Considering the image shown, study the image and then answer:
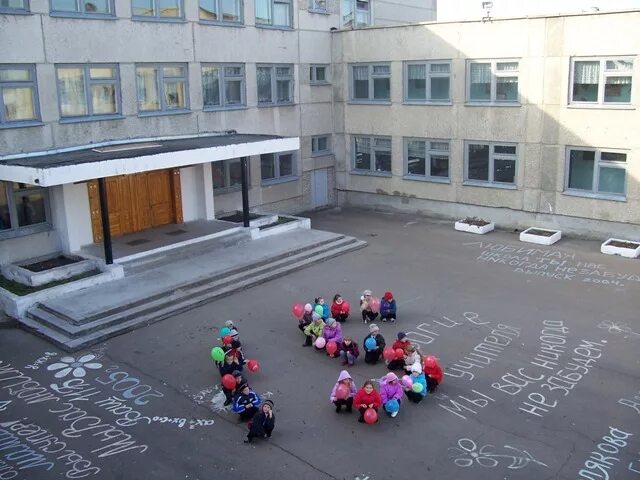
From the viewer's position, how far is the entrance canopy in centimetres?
1521

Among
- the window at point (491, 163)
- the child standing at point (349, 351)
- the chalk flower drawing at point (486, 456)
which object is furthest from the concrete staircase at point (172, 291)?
the chalk flower drawing at point (486, 456)

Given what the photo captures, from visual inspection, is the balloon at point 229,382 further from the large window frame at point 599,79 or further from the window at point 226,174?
the large window frame at point 599,79

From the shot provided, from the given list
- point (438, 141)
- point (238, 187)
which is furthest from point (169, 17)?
point (438, 141)

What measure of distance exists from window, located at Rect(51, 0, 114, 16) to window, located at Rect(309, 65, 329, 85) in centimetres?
910

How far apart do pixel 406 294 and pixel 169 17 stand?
1123 cm

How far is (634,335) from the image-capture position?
13.8 meters

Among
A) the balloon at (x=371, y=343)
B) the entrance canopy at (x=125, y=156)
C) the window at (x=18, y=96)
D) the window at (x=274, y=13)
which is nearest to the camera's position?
the balloon at (x=371, y=343)

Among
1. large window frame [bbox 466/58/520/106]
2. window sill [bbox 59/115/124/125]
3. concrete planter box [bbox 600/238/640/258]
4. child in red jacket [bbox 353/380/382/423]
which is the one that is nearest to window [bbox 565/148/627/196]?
concrete planter box [bbox 600/238/640/258]

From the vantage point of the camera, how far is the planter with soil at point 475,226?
2267 centimetres

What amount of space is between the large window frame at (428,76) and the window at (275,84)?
4.37 meters

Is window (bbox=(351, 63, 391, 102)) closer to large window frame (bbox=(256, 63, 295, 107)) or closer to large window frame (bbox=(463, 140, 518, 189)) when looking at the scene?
large window frame (bbox=(256, 63, 295, 107))

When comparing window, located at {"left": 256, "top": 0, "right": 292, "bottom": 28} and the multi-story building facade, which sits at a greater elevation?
window, located at {"left": 256, "top": 0, "right": 292, "bottom": 28}

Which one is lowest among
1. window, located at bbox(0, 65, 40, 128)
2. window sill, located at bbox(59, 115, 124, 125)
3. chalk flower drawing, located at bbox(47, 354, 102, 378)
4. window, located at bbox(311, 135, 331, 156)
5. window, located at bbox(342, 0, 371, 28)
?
chalk flower drawing, located at bbox(47, 354, 102, 378)

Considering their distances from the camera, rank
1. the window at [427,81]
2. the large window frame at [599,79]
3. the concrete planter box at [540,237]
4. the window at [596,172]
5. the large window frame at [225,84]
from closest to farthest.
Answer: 1. the large window frame at [599,79]
2. the window at [596,172]
3. the concrete planter box at [540,237]
4. the large window frame at [225,84]
5. the window at [427,81]
